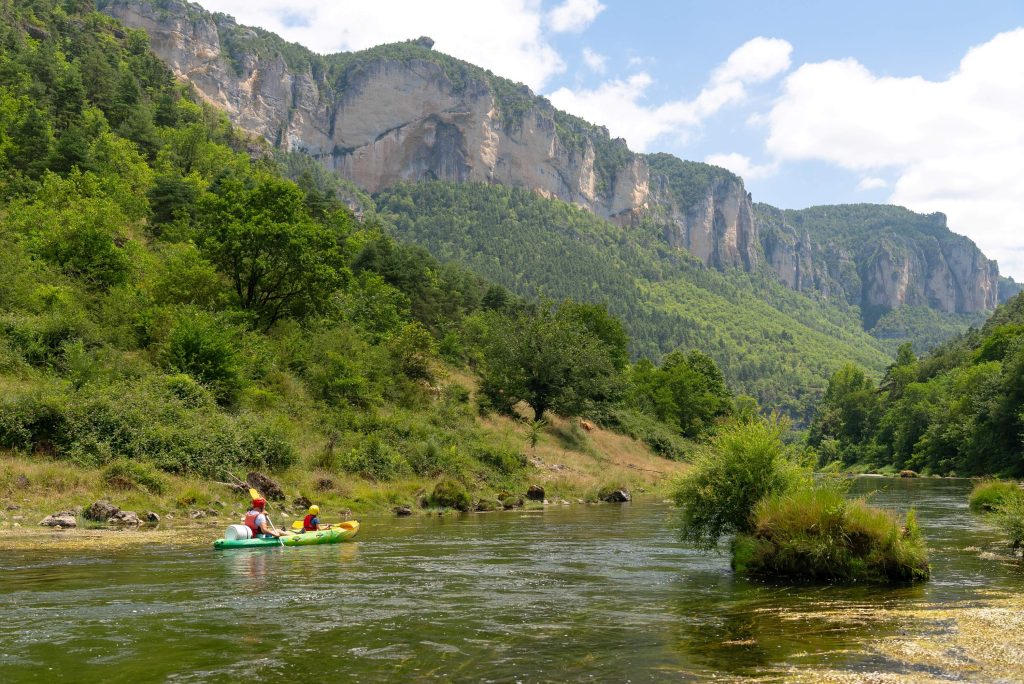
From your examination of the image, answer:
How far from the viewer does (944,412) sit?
9269 centimetres

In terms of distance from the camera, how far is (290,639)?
38.1 ft

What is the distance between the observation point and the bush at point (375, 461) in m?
38.0

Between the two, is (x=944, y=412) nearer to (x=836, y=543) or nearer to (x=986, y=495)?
(x=986, y=495)

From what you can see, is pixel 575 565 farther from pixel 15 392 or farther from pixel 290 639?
pixel 15 392

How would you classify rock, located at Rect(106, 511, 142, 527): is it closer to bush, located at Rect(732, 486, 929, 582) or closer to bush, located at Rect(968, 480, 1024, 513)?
bush, located at Rect(732, 486, 929, 582)


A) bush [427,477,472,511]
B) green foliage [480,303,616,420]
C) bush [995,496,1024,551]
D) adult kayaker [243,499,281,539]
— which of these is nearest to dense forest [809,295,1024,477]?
bush [995,496,1024,551]

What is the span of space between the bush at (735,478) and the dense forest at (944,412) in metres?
12.5

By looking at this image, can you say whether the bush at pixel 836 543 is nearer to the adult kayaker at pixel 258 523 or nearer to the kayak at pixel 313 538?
the kayak at pixel 313 538

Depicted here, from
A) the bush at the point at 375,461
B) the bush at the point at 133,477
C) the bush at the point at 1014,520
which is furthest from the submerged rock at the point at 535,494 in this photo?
the bush at the point at 1014,520

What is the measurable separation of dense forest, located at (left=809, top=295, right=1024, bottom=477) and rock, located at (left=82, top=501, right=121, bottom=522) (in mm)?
24958

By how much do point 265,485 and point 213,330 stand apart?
9.99 metres

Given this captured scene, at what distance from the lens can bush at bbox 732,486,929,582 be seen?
16469 mm

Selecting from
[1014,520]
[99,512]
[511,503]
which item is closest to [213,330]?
[99,512]

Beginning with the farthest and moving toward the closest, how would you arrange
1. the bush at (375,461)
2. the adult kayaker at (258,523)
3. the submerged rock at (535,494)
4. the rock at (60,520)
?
1. the submerged rock at (535,494)
2. the bush at (375,461)
3. the rock at (60,520)
4. the adult kayaker at (258,523)
